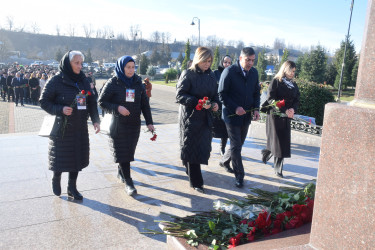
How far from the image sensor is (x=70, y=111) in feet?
11.2

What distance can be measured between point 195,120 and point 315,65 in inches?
1114

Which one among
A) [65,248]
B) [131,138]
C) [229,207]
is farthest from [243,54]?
[65,248]

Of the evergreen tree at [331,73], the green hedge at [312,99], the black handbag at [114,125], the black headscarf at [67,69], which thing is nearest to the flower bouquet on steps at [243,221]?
the black handbag at [114,125]

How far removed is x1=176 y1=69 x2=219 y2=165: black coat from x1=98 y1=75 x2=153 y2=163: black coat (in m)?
0.55

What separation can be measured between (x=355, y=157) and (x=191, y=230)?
1.30 m

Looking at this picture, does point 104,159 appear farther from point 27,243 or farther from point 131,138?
point 27,243

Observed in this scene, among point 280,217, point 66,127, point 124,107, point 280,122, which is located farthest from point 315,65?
point 280,217

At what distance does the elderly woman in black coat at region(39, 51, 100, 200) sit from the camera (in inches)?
137

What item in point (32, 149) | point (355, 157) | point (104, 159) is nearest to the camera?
point (355, 157)

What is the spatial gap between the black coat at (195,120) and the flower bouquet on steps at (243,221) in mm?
1127

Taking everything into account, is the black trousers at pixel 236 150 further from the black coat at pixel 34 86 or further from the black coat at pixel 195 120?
the black coat at pixel 34 86

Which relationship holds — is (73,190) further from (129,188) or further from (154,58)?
(154,58)

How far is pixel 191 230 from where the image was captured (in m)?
2.44

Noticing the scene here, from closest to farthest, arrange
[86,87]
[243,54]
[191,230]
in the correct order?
[191,230] < [86,87] < [243,54]
